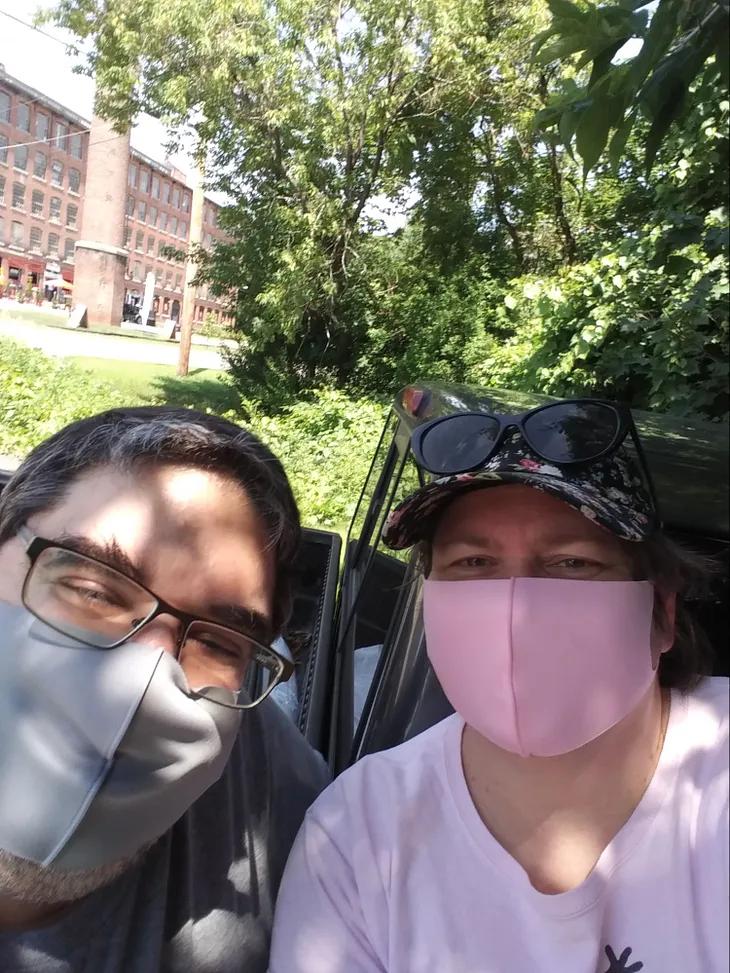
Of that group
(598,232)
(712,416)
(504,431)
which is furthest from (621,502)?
(598,232)

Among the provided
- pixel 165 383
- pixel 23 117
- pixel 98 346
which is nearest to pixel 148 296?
pixel 98 346

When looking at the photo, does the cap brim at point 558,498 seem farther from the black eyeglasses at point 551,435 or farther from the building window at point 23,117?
the building window at point 23,117

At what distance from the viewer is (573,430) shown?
1.18 metres

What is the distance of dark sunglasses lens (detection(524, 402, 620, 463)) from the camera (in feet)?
3.77

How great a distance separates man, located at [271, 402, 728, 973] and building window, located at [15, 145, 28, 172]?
14.2 meters

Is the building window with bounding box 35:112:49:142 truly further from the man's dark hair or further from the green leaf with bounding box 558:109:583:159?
the man's dark hair

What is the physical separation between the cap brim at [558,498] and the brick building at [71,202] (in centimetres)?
1187

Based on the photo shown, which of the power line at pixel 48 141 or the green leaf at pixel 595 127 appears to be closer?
the green leaf at pixel 595 127

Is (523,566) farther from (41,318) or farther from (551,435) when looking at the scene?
(41,318)

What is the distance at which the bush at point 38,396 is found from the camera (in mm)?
8820

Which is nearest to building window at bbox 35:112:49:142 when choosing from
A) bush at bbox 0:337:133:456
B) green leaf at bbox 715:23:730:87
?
bush at bbox 0:337:133:456

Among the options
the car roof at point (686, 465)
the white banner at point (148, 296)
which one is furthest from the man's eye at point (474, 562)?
the white banner at point (148, 296)

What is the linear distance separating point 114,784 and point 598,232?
7.87 metres

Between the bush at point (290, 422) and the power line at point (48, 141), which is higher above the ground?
the power line at point (48, 141)
